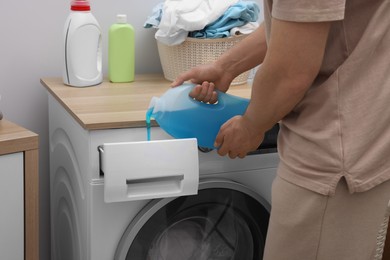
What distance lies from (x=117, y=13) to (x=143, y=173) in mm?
900

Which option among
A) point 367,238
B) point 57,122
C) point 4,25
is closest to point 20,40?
point 4,25

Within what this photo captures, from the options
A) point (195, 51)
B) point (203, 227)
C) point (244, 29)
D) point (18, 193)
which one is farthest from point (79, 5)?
point (203, 227)

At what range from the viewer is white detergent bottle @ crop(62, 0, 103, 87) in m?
1.89

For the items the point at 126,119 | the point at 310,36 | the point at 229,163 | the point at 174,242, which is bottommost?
the point at 174,242

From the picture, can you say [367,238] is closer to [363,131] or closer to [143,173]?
[363,131]

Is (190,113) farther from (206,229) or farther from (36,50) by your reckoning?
(36,50)

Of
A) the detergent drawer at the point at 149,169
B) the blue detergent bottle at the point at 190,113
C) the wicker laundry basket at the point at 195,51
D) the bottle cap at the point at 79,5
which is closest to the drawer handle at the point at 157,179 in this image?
the detergent drawer at the point at 149,169

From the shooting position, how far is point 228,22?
195cm

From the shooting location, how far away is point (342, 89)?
1.13 metres

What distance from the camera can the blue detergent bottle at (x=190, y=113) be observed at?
59.2 inches

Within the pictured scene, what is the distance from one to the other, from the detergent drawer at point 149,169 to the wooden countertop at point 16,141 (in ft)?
0.59

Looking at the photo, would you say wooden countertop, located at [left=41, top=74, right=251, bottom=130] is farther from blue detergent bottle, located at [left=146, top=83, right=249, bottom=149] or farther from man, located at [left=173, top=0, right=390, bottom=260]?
man, located at [left=173, top=0, right=390, bottom=260]

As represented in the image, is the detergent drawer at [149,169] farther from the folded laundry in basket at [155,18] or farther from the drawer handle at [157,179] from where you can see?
the folded laundry in basket at [155,18]

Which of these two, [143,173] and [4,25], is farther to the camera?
[4,25]
